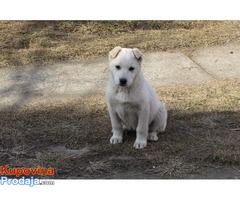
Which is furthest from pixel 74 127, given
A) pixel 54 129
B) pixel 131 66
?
pixel 131 66

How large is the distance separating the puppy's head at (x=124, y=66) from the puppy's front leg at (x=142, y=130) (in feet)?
1.24

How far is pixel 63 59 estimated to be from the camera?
868 cm

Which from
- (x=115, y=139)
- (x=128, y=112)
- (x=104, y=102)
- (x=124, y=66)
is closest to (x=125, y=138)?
(x=115, y=139)

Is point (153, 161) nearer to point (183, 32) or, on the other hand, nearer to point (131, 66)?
point (131, 66)

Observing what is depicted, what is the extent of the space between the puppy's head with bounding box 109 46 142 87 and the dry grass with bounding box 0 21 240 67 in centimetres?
346

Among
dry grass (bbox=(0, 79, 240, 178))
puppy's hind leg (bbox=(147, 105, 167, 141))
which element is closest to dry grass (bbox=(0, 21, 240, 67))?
dry grass (bbox=(0, 79, 240, 178))

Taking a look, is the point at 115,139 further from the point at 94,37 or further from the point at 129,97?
the point at 94,37

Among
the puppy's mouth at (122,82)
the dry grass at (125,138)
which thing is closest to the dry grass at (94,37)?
the dry grass at (125,138)

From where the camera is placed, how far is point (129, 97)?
5344 mm

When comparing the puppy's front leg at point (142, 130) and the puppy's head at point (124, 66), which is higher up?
the puppy's head at point (124, 66)

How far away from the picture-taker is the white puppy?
525 cm

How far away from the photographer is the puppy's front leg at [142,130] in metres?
5.40

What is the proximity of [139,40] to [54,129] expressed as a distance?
12.3 feet

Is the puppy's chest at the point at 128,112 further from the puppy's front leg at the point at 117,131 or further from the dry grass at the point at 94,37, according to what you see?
the dry grass at the point at 94,37
